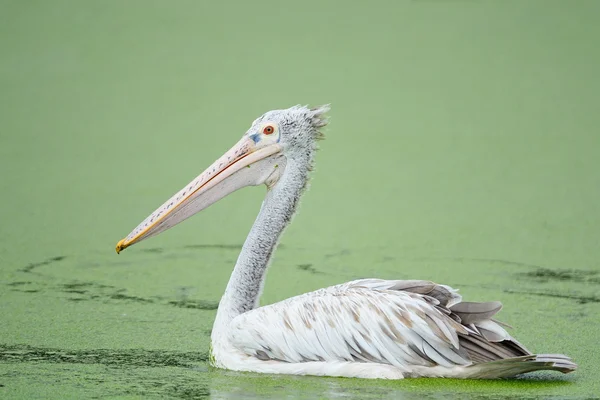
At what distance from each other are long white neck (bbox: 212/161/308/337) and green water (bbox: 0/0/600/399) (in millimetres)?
261

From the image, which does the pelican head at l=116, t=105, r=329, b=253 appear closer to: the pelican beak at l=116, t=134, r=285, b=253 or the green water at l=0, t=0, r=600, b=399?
the pelican beak at l=116, t=134, r=285, b=253

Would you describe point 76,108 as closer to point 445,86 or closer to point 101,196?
point 101,196

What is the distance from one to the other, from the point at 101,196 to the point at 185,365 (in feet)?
10.4

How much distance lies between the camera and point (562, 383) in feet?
13.2

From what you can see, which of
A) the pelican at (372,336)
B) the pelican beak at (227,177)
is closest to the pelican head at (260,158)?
the pelican beak at (227,177)

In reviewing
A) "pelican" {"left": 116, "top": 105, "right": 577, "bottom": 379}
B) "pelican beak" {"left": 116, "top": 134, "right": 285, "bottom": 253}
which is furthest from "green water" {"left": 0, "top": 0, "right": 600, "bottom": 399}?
"pelican beak" {"left": 116, "top": 134, "right": 285, "bottom": 253}

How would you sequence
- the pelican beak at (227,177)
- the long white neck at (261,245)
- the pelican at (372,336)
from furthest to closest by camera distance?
the pelican beak at (227,177)
the long white neck at (261,245)
the pelican at (372,336)

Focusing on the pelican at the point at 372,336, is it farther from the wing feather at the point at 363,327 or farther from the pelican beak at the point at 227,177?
the pelican beak at the point at 227,177

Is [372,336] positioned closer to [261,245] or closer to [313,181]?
[261,245]

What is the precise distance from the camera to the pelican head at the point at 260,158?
15.0ft

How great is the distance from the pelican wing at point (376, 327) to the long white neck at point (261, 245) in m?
0.22

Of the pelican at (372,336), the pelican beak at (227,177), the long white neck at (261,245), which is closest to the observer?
the pelican at (372,336)

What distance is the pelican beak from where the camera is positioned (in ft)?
15.0

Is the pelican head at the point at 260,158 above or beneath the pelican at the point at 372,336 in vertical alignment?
above
